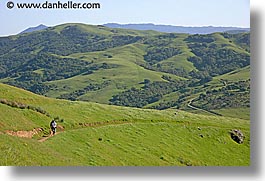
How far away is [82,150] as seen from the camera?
1814 centimetres

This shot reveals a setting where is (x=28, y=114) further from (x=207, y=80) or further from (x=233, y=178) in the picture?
(x=207, y=80)

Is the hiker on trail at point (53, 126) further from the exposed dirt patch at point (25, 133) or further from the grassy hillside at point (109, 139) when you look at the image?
the exposed dirt patch at point (25, 133)

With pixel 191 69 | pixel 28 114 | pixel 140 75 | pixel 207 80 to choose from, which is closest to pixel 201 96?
pixel 207 80

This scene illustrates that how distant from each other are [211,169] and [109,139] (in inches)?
239

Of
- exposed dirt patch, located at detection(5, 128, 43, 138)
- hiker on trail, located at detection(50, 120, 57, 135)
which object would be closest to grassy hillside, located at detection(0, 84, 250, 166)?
exposed dirt patch, located at detection(5, 128, 43, 138)

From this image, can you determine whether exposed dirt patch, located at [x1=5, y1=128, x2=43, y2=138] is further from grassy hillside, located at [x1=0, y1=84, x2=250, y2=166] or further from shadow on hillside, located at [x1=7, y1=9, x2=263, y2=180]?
shadow on hillside, located at [x1=7, y1=9, x2=263, y2=180]

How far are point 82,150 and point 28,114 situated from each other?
14.5ft

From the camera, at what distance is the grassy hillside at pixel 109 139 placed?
16.9 meters

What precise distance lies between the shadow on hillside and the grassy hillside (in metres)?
0.44

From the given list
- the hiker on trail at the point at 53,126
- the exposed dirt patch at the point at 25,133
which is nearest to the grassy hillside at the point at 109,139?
the exposed dirt patch at the point at 25,133

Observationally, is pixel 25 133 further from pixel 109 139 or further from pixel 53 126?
pixel 109 139

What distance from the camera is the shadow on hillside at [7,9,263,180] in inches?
629

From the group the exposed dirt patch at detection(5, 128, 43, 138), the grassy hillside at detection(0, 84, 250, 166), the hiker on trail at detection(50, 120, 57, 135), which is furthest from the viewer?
the hiker on trail at detection(50, 120, 57, 135)

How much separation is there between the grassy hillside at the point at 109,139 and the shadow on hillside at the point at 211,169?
1.43 ft
